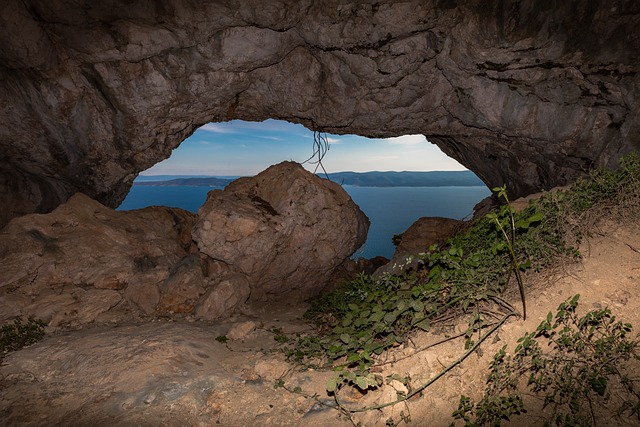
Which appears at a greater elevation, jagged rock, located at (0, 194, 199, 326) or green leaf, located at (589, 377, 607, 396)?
green leaf, located at (589, 377, 607, 396)

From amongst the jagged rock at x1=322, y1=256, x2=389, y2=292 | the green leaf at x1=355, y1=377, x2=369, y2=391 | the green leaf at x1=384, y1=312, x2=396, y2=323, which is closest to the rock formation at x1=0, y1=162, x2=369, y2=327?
the jagged rock at x1=322, y1=256, x2=389, y2=292

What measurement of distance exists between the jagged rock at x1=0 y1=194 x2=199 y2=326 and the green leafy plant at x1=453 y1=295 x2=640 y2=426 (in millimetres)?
6476

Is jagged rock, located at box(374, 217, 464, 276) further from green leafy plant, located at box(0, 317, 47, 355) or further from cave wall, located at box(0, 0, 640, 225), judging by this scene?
green leafy plant, located at box(0, 317, 47, 355)

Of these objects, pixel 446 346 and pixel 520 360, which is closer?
pixel 520 360

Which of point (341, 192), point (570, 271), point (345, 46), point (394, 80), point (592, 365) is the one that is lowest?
point (592, 365)

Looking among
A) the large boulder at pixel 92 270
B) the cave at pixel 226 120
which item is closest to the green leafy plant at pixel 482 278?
the cave at pixel 226 120

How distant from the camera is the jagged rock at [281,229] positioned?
8.26 meters

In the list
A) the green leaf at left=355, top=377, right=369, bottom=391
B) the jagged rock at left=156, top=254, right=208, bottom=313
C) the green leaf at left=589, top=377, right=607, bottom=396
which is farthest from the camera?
the jagged rock at left=156, top=254, right=208, bottom=313

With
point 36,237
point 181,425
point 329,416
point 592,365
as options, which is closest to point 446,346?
point 592,365

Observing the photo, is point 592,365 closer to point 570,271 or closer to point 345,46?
point 570,271

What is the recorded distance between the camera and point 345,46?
7.48m

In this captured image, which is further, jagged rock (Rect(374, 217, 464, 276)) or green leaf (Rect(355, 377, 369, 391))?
jagged rock (Rect(374, 217, 464, 276))

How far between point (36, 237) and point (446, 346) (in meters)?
8.73

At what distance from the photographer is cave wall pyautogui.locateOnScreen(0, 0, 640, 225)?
649 centimetres
